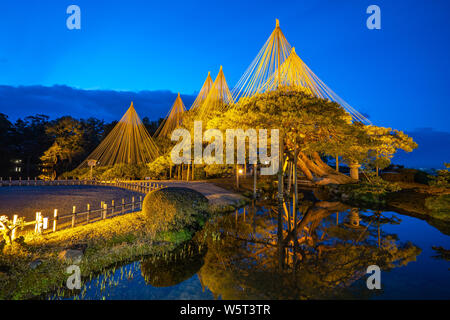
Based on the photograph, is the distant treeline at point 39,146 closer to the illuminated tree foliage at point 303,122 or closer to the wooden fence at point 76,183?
the wooden fence at point 76,183

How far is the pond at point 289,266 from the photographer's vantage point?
544 centimetres

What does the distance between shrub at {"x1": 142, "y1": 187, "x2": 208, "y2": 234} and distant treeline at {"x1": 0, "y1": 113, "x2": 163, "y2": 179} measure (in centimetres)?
3101

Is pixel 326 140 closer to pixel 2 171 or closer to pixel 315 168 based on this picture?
pixel 315 168

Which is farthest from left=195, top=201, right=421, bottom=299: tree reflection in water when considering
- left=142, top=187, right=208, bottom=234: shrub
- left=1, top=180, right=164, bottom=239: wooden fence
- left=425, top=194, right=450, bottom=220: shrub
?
left=1, top=180, right=164, bottom=239: wooden fence

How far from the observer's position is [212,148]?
2570cm

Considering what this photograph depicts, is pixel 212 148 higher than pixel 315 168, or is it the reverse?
pixel 212 148

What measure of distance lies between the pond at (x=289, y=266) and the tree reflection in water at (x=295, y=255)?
0.02m

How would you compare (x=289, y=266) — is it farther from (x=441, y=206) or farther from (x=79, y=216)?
(x=441, y=206)

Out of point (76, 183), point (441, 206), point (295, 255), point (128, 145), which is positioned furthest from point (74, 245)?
point (128, 145)

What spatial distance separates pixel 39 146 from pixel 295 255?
4174 centimetres

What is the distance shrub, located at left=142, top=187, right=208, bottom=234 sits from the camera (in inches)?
356

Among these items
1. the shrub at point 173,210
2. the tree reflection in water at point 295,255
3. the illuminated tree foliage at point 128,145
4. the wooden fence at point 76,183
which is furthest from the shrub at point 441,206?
the illuminated tree foliage at point 128,145
